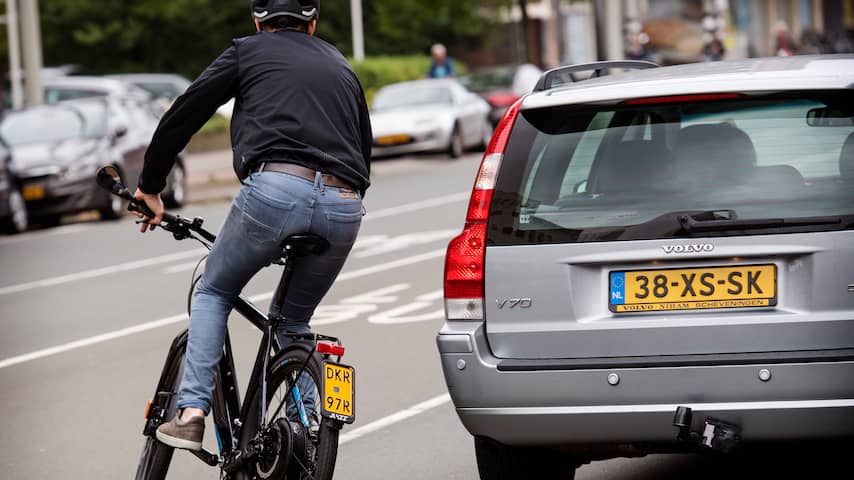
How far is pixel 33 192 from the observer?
19.6 meters

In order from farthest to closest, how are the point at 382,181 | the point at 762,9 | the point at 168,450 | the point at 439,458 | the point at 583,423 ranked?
the point at 762,9 → the point at 382,181 → the point at 439,458 → the point at 168,450 → the point at 583,423

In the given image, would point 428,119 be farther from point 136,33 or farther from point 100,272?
point 136,33

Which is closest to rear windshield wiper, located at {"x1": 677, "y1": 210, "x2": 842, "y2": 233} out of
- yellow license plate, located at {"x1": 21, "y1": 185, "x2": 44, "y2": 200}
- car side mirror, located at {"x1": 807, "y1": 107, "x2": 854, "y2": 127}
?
car side mirror, located at {"x1": 807, "y1": 107, "x2": 854, "y2": 127}

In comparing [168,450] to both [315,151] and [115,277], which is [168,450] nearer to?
[315,151]

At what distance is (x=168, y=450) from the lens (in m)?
5.54

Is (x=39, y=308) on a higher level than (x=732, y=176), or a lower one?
lower

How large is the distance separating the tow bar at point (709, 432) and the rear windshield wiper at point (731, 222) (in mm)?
570

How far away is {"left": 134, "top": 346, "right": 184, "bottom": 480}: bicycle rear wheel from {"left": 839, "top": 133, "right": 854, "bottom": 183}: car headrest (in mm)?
2268

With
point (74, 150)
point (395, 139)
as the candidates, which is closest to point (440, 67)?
point (395, 139)

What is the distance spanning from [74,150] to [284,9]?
15.3 m

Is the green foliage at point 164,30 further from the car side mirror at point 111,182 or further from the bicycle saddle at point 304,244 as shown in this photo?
the bicycle saddle at point 304,244

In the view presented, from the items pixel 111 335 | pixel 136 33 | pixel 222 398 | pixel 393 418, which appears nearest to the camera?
pixel 222 398

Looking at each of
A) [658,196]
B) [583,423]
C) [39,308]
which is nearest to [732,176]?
[658,196]

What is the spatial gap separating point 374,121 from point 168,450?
892 inches
